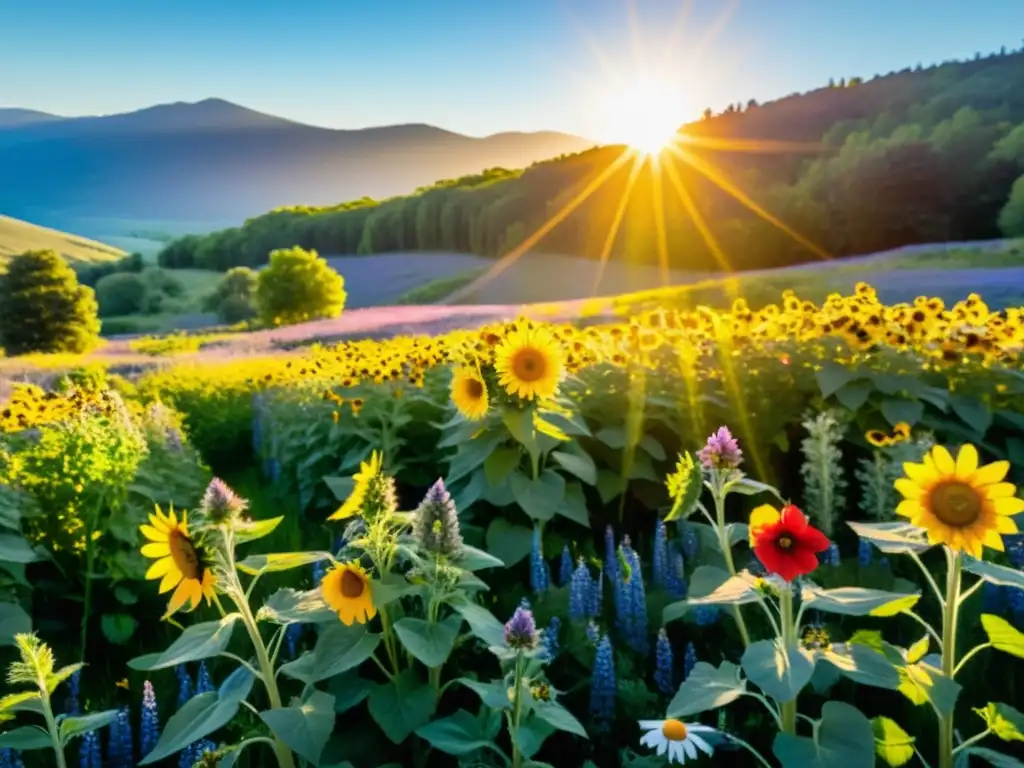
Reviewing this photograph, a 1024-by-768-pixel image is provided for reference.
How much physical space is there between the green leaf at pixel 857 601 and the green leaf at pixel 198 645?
1.25 meters

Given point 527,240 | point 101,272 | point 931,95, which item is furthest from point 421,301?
point 101,272

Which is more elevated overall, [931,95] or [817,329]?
→ [931,95]

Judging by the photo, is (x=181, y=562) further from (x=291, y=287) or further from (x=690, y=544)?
(x=291, y=287)

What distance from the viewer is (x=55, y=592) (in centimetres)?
347

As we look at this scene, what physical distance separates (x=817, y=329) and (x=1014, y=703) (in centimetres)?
237

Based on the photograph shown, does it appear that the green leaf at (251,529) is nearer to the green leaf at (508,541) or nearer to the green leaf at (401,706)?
the green leaf at (401,706)

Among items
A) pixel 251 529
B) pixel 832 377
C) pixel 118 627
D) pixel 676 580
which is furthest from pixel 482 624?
pixel 832 377

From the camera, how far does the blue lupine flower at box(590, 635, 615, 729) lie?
2314 mm

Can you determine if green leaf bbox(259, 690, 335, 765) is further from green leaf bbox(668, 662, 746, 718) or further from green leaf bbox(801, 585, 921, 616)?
green leaf bbox(801, 585, 921, 616)

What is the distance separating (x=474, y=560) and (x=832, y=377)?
99.5 inches

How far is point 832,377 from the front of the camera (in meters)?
4.25

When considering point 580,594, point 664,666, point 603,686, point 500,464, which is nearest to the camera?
point 603,686

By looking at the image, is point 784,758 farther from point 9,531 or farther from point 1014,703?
point 9,531

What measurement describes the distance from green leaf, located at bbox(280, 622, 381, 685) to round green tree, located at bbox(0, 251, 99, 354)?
734 inches
